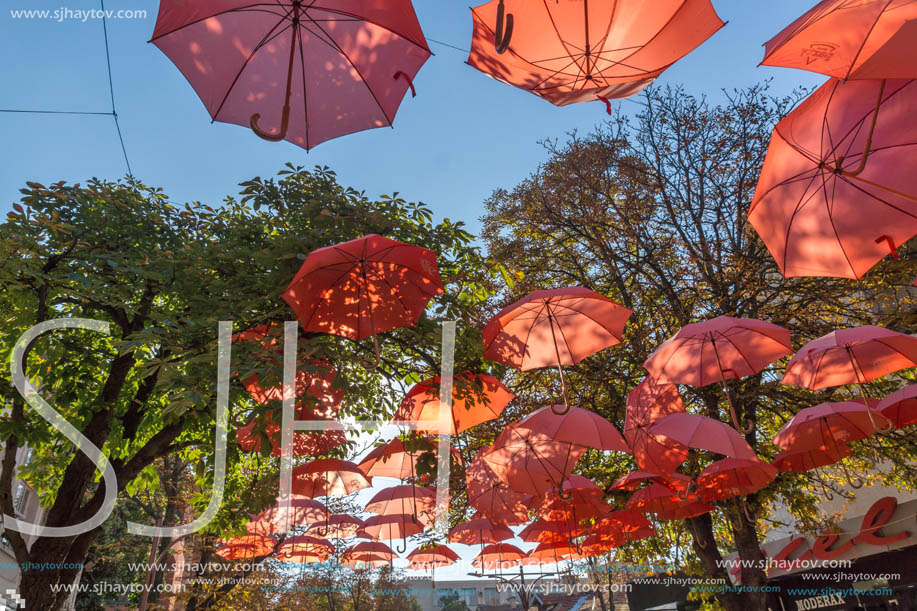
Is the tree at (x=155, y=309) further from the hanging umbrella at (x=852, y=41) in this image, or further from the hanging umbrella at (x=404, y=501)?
the hanging umbrella at (x=852, y=41)

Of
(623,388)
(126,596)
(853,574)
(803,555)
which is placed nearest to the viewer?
(623,388)

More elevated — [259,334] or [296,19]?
[296,19]

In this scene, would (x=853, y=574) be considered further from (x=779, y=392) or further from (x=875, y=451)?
(x=779, y=392)

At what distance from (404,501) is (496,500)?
2294mm

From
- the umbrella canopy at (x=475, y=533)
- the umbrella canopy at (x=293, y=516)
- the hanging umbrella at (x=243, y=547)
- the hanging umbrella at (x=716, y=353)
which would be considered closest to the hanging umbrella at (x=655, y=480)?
the hanging umbrella at (x=716, y=353)

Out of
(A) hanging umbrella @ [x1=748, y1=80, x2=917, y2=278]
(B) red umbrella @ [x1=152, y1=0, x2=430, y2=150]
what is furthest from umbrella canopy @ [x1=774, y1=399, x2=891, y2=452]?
(B) red umbrella @ [x1=152, y1=0, x2=430, y2=150]

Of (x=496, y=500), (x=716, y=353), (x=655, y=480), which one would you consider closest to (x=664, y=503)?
(x=655, y=480)

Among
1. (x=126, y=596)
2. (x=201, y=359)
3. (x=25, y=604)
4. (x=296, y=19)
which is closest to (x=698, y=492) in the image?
(x=201, y=359)

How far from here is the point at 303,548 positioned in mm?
14961

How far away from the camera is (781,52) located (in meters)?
3.56

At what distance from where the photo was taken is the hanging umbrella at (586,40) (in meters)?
4.00

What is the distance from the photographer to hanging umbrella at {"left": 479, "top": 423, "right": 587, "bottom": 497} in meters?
9.98

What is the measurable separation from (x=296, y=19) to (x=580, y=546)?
12610 millimetres

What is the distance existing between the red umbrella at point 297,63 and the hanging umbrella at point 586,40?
571mm
